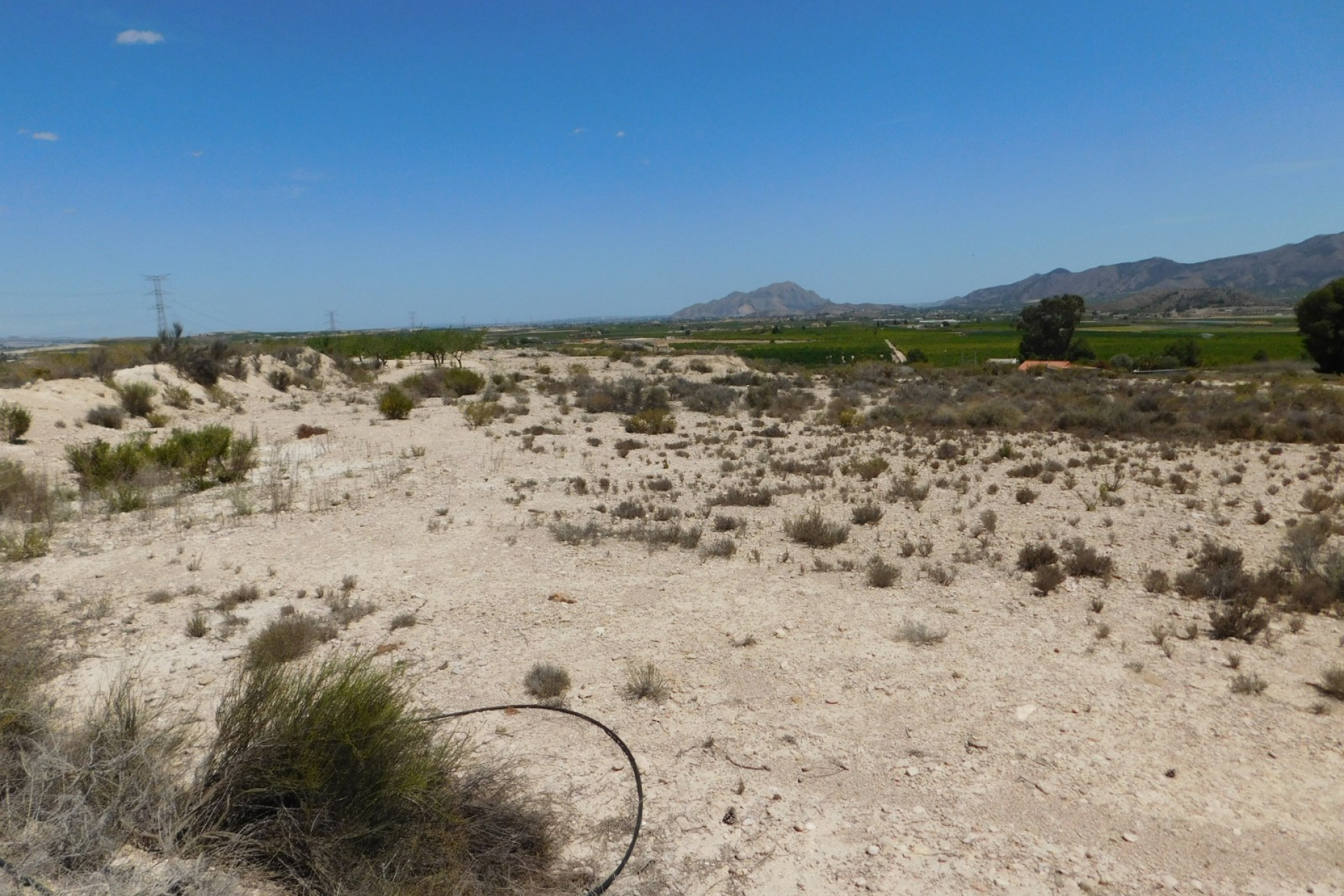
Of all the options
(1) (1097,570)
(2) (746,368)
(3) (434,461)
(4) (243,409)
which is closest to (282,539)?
(3) (434,461)

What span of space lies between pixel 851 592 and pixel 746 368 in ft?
117

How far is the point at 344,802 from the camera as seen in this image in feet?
11.8

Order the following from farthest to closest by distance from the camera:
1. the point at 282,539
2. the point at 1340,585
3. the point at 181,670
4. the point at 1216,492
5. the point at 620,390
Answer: the point at 620,390 → the point at 1216,492 → the point at 282,539 → the point at 1340,585 → the point at 181,670

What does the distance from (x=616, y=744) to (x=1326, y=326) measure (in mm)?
49332

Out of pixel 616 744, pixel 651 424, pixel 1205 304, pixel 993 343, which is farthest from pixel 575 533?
pixel 1205 304

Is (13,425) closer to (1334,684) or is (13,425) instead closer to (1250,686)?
(1250,686)

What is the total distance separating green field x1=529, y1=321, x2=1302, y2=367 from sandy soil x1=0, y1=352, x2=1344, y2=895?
4497 centimetres

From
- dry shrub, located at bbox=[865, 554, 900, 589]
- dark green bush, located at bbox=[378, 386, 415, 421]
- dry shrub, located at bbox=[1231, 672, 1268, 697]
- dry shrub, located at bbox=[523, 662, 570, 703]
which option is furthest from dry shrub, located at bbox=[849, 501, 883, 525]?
dark green bush, located at bbox=[378, 386, 415, 421]

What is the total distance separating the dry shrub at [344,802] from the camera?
3420 millimetres

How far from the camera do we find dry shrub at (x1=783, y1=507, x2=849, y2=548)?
9953 mm

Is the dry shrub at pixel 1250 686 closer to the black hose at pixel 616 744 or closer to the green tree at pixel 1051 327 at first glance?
the black hose at pixel 616 744

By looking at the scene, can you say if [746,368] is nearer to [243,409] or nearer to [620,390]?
[620,390]

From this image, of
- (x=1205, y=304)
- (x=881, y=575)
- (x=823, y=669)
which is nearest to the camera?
(x=823, y=669)

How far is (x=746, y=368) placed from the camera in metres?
43.3
